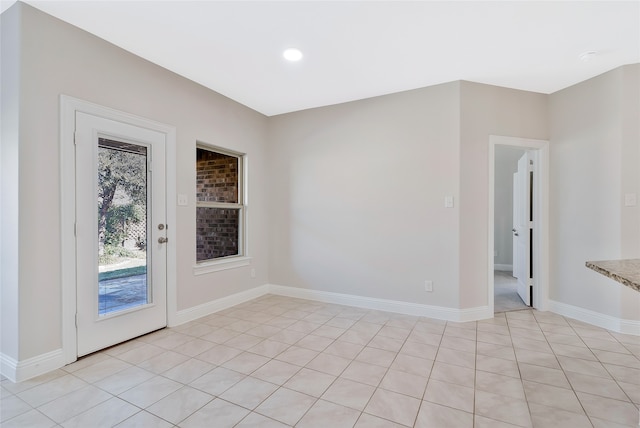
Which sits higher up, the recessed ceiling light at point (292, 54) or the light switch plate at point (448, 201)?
the recessed ceiling light at point (292, 54)

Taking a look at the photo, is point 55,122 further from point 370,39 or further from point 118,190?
point 370,39

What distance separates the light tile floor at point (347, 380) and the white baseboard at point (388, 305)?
0.14 metres

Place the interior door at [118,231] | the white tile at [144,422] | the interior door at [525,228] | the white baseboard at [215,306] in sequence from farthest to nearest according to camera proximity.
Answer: the interior door at [525,228] < the white baseboard at [215,306] < the interior door at [118,231] < the white tile at [144,422]

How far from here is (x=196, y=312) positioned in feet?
11.0

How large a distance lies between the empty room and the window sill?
44mm

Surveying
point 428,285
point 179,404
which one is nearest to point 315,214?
point 428,285

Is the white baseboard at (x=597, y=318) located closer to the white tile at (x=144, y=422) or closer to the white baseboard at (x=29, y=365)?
the white tile at (x=144, y=422)

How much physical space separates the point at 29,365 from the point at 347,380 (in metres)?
2.20

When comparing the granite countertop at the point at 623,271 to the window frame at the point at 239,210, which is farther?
the window frame at the point at 239,210

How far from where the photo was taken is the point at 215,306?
3.59 m

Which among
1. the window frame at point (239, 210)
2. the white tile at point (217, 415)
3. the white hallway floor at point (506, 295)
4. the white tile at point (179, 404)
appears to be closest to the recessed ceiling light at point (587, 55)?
the white hallway floor at point (506, 295)

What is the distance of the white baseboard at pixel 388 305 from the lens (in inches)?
129

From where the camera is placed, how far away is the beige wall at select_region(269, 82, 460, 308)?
3332 mm

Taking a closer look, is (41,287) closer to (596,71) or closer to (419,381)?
(419,381)
